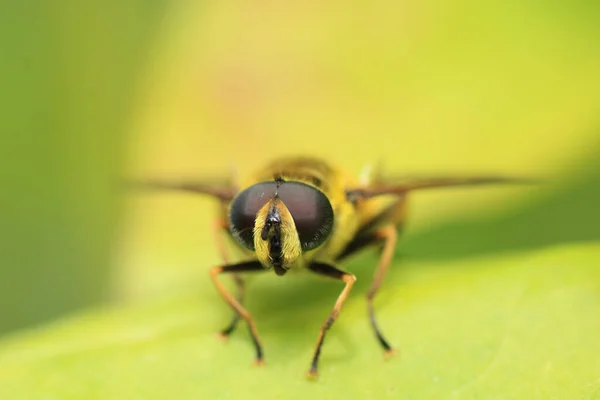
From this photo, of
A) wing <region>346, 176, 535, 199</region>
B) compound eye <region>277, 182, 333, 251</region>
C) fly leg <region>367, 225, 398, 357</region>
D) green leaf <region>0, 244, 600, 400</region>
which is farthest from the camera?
wing <region>346, 176, 535, 199</region>

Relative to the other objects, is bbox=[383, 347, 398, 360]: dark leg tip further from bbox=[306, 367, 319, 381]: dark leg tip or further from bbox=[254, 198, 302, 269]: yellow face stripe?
bbox=[254, 198, 302, 269]: yellow face stripe

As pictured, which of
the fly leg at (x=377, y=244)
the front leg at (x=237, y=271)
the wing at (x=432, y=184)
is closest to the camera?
the front leg at (x=237, y=271)

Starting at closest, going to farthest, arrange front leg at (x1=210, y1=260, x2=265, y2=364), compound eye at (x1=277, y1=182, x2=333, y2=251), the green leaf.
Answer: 1. the green leaf
2. compound eye at (x1=277, y1=182, x2=333, y2=251)
3. front leg at (x1=210, y1=260, x2=265, y2=364)

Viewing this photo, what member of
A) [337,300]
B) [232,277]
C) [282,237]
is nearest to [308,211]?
[282,237]

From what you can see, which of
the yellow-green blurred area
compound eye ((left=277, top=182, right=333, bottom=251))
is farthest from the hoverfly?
the yellow-green blurred area

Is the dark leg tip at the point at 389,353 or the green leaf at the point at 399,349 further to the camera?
the dark leg tip at the point at 389,353

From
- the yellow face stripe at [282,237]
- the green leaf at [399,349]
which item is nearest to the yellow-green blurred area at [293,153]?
the green leaf at [399,349]

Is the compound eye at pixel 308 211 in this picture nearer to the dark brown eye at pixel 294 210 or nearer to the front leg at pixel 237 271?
the dark brown eye at pixel 294 210

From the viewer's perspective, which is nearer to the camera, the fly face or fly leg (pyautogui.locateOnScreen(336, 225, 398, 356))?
the fly face
